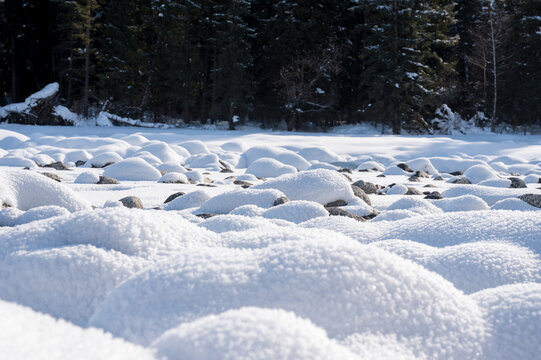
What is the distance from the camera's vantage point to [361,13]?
1981 cm

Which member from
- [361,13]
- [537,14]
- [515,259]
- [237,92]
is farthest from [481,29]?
[515,259]

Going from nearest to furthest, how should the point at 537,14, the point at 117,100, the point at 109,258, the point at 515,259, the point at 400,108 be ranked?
the point at 109,258
the point at 515,259
the point at 400,108
the point at 537,14
the point at 117,100

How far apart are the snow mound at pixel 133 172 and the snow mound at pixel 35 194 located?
1820 mm

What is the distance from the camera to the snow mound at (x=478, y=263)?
3.98ft

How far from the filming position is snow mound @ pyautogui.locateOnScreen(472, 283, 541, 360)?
80cm

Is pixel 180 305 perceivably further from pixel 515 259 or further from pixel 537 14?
pixel 537 14

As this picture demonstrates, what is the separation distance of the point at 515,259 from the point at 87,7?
63.8 feet

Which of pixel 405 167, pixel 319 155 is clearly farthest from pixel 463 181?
pixel 319 155

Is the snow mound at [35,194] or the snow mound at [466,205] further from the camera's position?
the snow mound at [466,205]

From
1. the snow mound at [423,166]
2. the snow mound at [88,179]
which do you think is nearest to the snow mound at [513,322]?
the snow mound at [88,179]

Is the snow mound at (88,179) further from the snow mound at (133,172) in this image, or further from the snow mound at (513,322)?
the snow mound at (513,322)

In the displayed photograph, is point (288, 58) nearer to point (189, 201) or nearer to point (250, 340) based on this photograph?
point (189, 201)

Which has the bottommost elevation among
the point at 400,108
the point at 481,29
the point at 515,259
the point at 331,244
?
the point at 515,259

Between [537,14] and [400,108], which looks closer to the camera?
[400,108]
